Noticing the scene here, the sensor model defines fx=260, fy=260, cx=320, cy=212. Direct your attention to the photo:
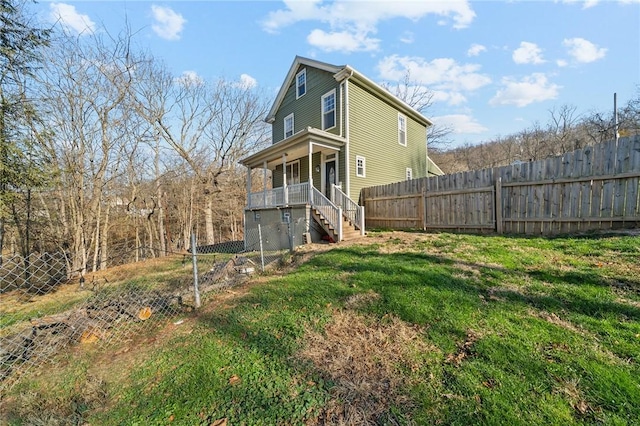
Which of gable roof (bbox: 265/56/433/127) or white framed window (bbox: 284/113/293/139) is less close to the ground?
gable roof (bbox: 265/56/433/127)

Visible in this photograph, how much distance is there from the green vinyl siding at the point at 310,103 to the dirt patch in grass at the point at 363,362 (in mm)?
9707

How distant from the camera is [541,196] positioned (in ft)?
23.1

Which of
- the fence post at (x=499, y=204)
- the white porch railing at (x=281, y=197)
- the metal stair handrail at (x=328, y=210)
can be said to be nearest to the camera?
the fence post at (x=499, y=204)

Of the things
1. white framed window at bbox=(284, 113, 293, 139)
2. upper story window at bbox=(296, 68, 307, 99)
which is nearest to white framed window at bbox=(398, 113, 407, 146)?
upper story window at bbox=(296, 68, 307, 99)

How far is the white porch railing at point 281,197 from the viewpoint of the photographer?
32.0 feet

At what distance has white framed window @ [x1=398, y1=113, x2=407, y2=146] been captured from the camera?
14227 millimetres

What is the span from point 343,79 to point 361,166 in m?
3.81

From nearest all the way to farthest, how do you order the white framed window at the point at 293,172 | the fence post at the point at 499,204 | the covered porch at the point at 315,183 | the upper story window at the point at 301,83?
1. the fence post at the point at 499,204
2. the covered porch at the point at 315,183
3. the upper story window at the point at 301,83
4. the white framed window at the point at 293,172

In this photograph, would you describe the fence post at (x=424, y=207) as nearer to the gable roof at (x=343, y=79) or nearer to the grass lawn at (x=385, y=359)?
the grass lawn at (x=385, y=359)

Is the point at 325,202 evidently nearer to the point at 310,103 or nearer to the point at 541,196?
the point at 541,196

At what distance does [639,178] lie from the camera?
18.7 ft

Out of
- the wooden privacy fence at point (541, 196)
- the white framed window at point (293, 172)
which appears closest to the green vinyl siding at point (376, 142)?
the wooden privacy fence at point (541, 196)

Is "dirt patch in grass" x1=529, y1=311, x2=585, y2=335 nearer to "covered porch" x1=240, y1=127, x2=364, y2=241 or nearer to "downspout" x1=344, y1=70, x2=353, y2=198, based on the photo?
"covered porch" x1=240, y1=127, x2=364, y2=241

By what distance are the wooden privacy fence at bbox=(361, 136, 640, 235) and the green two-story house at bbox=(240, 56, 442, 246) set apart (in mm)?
2788
